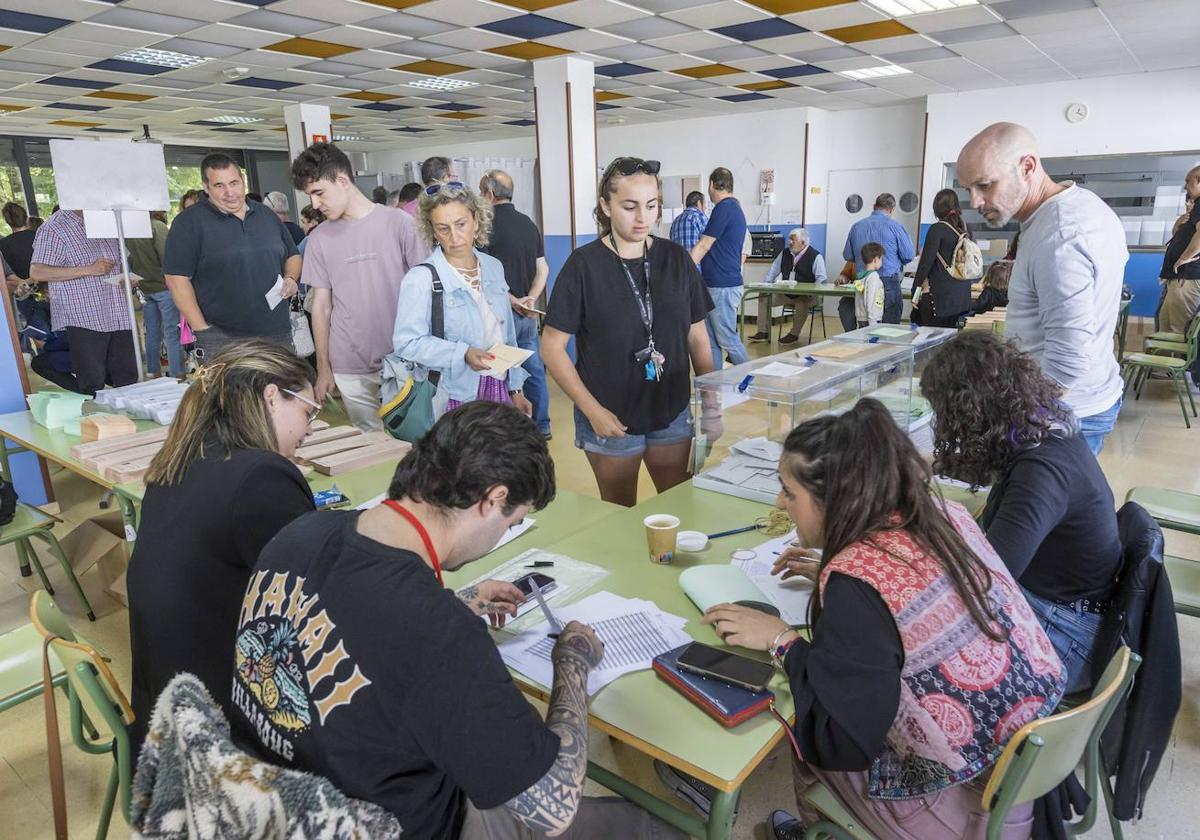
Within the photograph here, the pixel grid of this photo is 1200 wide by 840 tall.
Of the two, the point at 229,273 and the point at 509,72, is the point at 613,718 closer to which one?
the point at 229,273

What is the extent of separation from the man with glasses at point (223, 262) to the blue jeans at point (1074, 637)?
3214 mm

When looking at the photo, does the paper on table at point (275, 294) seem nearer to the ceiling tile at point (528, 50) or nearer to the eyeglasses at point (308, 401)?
the eyeglasses at point (308, 401)

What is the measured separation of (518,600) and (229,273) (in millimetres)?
2701

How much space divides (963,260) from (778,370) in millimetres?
3839

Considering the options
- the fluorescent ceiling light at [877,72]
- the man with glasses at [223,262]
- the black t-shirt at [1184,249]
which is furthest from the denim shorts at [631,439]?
the fluorescent ceiling light at [877,72]

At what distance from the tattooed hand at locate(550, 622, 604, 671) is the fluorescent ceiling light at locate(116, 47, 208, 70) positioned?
21.5 feet

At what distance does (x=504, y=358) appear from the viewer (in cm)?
257

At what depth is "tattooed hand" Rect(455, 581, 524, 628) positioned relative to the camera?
1523mm

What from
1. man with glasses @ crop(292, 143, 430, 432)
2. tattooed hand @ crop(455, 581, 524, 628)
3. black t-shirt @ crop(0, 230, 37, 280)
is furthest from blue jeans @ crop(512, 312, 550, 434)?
black t-shirt @ crop(0, 230, 37, 280)

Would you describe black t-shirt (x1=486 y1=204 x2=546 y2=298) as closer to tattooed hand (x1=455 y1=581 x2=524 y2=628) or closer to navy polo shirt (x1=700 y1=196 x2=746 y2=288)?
navy polo shirt (x1=700 y1=196 x2=746 y2=288)

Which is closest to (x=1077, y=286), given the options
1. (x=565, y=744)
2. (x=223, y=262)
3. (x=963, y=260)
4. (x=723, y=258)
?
(x=565, y=744)

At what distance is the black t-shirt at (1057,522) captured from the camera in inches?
59.1

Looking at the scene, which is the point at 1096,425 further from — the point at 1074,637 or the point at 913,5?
the point at 913,5

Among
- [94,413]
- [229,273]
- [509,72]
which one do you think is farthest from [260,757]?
[509,72]
